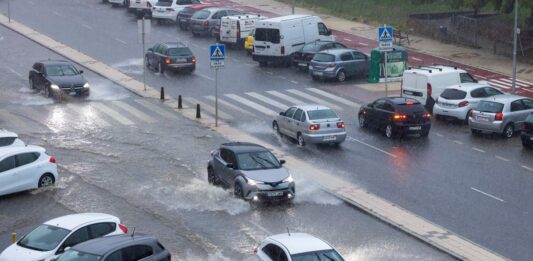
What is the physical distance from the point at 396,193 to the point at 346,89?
55.2 ft

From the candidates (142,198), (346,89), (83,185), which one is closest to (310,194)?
(142,198)

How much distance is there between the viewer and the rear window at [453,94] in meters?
37.7

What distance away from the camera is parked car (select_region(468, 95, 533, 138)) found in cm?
3469

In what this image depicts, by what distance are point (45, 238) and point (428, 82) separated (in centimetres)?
2215

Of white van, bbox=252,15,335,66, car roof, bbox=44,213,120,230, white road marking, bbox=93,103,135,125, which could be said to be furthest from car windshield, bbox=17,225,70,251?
white van, bbox=252,15,335,66

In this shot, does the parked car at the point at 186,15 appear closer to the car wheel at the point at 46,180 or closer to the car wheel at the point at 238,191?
the car wheel at the point at 46,180

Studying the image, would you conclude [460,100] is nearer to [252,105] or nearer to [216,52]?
[252,105]

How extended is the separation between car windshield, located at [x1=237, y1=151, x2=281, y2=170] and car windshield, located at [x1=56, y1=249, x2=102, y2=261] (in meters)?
8.79

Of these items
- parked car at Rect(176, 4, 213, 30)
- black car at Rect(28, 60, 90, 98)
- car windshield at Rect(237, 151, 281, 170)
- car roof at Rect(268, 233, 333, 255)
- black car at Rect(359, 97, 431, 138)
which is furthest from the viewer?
parked car at Rect(176, 4, 213, 30)

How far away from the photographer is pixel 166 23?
62.3m

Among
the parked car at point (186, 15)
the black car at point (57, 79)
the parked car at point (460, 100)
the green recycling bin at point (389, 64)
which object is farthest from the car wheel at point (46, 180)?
the parked car at point (186, 15)

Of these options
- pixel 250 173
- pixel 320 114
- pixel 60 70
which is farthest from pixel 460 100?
pixel 60 70

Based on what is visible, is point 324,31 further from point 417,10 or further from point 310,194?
point 310,194

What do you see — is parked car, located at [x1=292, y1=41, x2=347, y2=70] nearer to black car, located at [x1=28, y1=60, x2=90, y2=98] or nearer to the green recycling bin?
the green recycling bin
